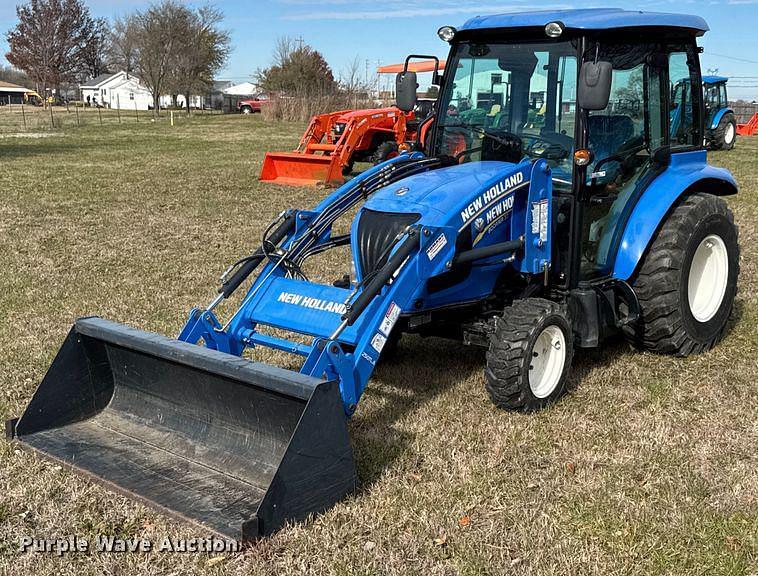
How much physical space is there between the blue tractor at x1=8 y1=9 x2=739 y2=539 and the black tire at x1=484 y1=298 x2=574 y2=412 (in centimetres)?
1

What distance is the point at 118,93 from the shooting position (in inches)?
3155

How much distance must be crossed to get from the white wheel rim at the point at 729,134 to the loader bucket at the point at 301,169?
13814 millimetres

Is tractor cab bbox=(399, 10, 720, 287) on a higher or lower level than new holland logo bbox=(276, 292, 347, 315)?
higher

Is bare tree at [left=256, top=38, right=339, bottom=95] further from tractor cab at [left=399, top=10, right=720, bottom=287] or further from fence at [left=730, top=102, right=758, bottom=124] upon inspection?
tractor cab at [left=399, top=10, right=720, bottom=287]

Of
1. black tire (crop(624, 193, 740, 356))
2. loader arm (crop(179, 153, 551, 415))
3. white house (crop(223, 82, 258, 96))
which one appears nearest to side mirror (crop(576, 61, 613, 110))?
loader arm (crop(179, 153, 551, 415))

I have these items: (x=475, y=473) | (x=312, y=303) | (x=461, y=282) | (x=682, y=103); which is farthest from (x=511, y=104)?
(x=475, y=473)

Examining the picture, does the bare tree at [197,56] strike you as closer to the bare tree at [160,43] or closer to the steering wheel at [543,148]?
the bare tree at [160,43]

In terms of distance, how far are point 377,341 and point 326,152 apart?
555 inches

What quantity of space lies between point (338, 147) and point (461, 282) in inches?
475

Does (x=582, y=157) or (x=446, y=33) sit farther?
(x=446, y=33)

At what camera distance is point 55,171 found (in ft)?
58.3

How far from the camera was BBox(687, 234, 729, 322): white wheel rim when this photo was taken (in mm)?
5906

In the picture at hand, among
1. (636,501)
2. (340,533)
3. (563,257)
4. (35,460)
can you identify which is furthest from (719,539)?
(35,460)

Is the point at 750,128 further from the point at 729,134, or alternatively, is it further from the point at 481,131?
the point at 481,131
